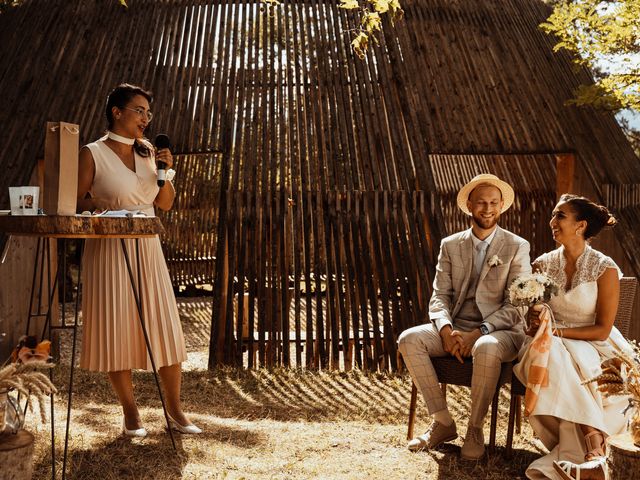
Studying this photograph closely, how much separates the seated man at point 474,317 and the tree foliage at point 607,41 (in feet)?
8.49

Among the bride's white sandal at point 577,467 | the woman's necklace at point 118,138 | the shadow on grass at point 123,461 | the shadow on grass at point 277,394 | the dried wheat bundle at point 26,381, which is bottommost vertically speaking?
the shadow on grass at point 123,461

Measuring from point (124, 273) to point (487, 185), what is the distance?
2003 millimetres

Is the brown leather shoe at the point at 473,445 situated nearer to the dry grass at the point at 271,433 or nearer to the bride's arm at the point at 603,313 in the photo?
the dry grass at the point at 271,433

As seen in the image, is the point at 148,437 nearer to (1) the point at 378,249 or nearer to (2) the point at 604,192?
(1) the point at 378,249

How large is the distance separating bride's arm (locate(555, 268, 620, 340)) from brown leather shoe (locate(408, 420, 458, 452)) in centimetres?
76

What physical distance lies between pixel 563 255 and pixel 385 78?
11.7ft

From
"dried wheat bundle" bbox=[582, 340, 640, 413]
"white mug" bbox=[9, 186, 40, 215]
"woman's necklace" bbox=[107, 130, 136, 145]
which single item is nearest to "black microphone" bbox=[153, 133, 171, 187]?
"woman's necklace" bbox=[107, 130, 136, 145]

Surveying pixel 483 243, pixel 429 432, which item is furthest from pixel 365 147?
pixel 429 432

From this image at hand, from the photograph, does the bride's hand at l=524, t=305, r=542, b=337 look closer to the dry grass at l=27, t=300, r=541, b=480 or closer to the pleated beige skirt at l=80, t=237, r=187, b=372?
the dry grass at l=27, t=300, r=541, b=480

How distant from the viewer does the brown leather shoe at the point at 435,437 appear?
381 cm

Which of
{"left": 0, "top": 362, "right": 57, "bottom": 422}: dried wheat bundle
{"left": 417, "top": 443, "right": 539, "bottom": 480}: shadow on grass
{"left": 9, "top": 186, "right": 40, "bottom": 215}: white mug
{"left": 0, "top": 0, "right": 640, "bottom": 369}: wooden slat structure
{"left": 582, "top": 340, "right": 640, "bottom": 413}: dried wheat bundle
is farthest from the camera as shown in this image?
{"left": 0, "top": 0, "right": 640, "bottom": 369}: wooden slat structure

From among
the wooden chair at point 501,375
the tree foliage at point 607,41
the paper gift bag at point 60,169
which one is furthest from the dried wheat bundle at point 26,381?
the tree foliage at point 607,41

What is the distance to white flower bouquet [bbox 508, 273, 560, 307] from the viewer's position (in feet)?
11.5

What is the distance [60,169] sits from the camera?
3.20 metres
